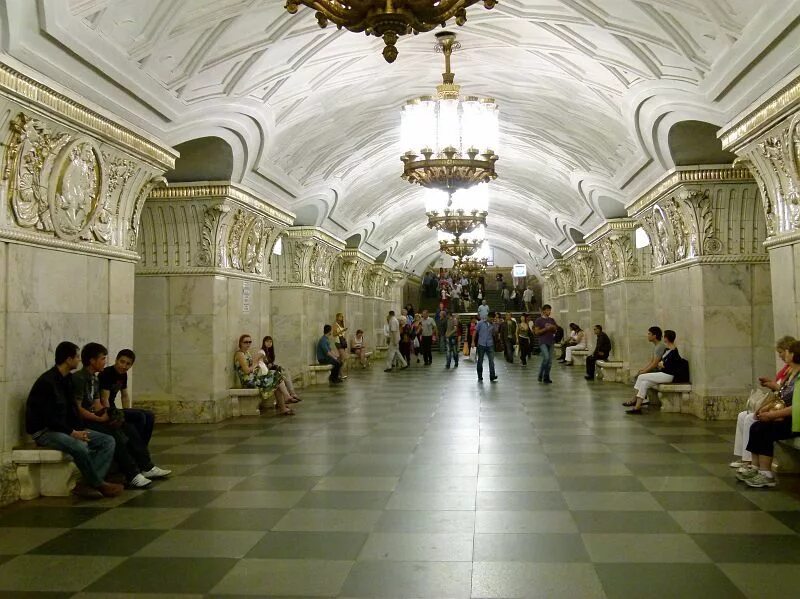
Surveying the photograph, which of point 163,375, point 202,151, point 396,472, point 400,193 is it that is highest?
point 400,193

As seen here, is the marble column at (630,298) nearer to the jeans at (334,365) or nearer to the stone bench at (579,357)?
the stone bench at (579,357)

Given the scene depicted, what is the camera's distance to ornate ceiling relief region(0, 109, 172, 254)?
5.64 meters

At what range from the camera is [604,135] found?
11.1 meters

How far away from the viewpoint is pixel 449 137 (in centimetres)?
876

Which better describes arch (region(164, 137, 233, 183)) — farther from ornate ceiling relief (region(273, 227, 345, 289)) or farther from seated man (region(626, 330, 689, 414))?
seated man (region(626, 330, 689, 414))

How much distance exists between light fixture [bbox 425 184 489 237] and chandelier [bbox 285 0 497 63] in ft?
27.3

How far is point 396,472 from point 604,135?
7041 millimetres

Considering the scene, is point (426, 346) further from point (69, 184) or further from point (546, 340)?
point (69, 184)

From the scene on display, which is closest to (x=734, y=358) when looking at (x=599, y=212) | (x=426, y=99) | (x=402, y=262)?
(x=426, y=99)

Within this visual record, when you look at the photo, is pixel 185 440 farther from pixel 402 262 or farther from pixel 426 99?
pixel 402 262

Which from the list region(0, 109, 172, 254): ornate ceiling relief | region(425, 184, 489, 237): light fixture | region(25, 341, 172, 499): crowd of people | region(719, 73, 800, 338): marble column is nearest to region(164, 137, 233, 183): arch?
region(0, 109, 172, 254): ornate ceiling relief

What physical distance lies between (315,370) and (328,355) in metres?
0.42

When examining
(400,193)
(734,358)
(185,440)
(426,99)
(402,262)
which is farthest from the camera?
(402,262)

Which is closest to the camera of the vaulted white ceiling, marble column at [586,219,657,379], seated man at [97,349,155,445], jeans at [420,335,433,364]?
→ the vaulted white ceiling
